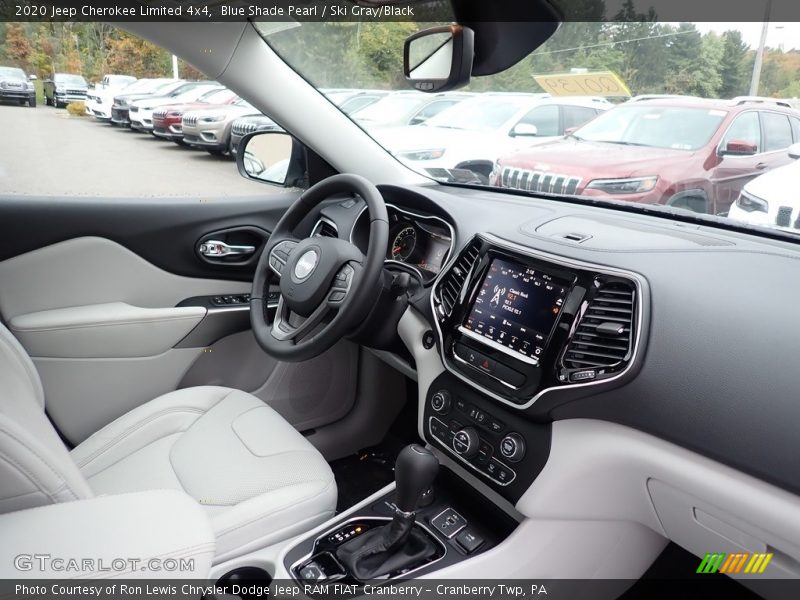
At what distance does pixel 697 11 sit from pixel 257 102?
135 cm

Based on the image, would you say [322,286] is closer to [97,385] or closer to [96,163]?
[97,385]

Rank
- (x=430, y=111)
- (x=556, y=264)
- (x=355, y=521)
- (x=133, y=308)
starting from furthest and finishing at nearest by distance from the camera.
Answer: (x=430, y=111)
(x=133, y=308)
(x=355, y=521)
(x=556, y=264)

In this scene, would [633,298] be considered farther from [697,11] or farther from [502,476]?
[697,11]

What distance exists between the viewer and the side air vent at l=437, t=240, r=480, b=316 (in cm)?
171

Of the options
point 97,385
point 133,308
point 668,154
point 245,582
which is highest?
Answer: point 668,154

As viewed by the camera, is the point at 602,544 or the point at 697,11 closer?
the point at 602,544

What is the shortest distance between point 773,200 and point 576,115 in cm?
109

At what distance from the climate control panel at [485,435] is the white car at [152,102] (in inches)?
54.0

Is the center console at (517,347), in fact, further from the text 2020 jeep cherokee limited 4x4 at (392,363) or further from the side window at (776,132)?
the side window at (776,132)

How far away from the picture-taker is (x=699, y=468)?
1216mm

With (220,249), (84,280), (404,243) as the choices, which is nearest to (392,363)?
(404,243)

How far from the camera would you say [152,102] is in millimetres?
2607

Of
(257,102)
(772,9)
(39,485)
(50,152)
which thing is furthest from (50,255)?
(772,9)

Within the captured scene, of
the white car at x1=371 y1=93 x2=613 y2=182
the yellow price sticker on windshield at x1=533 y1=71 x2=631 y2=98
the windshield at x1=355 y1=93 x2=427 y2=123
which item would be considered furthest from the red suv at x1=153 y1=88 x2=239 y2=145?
the yellow price sticker on windshield at x1=533 y1=71 x2=631 y2=98
